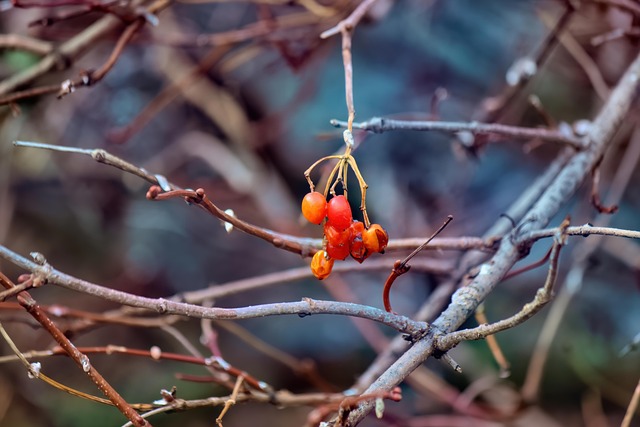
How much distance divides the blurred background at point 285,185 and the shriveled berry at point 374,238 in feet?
3.30

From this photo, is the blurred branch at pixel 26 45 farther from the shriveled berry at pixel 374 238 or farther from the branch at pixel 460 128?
the shriveled berry at pixel 374 238

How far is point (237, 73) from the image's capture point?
2074 mm

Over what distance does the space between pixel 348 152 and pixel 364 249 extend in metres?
0.11

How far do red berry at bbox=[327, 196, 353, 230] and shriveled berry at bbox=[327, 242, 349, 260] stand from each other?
2 cm

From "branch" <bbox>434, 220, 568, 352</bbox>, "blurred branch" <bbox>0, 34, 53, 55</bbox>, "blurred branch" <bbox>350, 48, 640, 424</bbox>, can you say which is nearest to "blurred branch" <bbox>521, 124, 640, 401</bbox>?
"blurred branch" <bbox>350, 48, 640, 424</bbox>

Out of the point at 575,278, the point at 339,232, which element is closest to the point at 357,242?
the point at 339,232

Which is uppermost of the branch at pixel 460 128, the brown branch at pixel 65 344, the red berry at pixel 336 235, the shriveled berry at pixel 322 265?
the branch at pixel 460 128

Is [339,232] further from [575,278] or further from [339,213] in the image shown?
[575,278]

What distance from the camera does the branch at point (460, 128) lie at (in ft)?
2.50

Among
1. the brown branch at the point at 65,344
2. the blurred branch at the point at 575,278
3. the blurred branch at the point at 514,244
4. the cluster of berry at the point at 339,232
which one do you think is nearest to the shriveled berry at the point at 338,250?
the cluster of berry at the point at 339,232

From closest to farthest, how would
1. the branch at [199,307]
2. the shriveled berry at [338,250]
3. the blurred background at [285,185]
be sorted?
the branch at [199,307], the shriveled berry at [338,250], the blurred background at [285,185]

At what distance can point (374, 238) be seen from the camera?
0.67m

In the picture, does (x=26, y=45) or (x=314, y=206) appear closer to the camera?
(x=314, y=206)

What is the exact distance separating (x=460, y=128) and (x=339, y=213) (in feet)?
0.82
